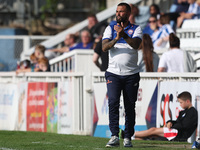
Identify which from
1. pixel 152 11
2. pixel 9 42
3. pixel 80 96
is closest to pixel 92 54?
pixel 80 96

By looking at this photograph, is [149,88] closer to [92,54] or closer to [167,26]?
[92,54]

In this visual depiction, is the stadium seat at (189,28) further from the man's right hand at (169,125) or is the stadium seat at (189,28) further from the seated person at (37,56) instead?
the man's right hand at (169,125)

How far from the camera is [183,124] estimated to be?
10.8m

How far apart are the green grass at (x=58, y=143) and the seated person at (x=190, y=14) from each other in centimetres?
698

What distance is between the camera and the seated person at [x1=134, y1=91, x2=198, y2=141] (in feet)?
35.3

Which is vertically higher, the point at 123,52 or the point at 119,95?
the point at 123,52

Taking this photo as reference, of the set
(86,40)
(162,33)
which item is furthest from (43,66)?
(162,33)

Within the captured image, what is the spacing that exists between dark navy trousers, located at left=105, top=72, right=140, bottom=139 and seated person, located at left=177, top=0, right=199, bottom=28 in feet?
27.8

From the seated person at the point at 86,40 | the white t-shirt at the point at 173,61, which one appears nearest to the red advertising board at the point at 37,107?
the white t-shirt at the point at 173,61

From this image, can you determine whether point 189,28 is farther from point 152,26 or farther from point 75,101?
point 75,101

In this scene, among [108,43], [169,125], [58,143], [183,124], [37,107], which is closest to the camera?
[108,43]

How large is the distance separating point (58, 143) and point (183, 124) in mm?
2216

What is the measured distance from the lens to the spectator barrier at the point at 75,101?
36.7 feet

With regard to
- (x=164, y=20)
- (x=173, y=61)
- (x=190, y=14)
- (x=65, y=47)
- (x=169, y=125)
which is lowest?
(x=169, y=125)
